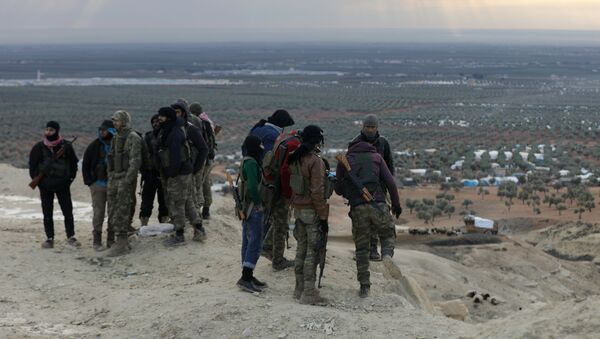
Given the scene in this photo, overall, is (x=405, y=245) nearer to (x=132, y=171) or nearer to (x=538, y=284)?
(x=538, y=284)

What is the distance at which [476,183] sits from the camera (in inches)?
1070

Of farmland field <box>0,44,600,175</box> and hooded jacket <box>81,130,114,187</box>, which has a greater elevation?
hooded jacket <box>81,130,114,187</box>

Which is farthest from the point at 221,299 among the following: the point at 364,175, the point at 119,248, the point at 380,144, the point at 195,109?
the point at 195,109

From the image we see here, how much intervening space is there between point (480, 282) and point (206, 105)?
51.2m

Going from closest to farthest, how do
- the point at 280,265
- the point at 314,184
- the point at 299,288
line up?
the point at 314,184 → the point at 299,288 → the point at 280,265

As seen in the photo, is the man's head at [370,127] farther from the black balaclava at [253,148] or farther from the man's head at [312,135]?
the black balaclava at [253,148]

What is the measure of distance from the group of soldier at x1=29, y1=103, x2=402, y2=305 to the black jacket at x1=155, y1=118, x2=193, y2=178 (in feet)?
0.04

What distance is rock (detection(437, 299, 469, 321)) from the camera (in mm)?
9531

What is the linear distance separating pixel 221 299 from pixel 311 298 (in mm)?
842

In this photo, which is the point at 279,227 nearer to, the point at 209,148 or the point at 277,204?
the point at 277,204

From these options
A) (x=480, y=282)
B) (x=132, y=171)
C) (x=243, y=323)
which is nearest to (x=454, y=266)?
(x=480, y=282)

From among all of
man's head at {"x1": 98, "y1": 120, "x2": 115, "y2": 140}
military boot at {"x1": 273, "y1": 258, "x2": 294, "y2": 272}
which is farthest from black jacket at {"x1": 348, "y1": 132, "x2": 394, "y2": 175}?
man's head at {"x1": 98, "y1": 120, "x2": 115, "y2": 140}

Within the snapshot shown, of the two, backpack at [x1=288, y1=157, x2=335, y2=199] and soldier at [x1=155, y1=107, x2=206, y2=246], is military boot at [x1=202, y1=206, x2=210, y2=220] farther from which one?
backpack at [x1=288, y1=157, x2=335, y2=199]

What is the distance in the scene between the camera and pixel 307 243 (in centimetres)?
687
